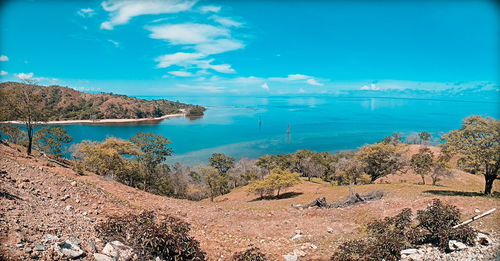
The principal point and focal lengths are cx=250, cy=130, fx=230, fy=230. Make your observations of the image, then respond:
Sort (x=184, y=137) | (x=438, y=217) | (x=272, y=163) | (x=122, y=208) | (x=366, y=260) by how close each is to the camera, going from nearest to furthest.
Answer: (x=366, y=260) → (x=438, y=217) → (x=122, y=208) → (x=272, y=163) → (x=184, y=137)

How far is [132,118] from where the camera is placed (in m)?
150

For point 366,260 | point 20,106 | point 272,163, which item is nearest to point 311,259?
point 366,260

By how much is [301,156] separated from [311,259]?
3807 cm

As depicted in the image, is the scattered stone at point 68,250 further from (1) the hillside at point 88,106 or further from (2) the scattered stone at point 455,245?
(1) the hillside at point 88,106

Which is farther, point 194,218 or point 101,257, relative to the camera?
point 194,218

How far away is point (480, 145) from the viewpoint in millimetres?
11953

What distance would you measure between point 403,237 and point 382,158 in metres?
21.1

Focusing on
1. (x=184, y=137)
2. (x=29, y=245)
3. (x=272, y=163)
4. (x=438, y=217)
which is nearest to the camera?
(x=29, y=245)

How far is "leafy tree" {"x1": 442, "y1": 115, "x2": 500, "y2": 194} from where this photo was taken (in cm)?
1162

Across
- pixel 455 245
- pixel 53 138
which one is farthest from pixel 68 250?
pixel 53 138

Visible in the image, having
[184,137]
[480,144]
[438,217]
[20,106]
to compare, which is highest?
[20,106]

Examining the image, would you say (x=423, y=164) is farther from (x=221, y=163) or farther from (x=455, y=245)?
(x=221, y=163)

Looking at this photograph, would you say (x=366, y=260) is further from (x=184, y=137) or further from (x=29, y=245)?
(x=184, y=137)

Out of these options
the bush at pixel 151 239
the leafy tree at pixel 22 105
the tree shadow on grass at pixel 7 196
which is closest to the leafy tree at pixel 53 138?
the leafy tree at pixel 22 105
